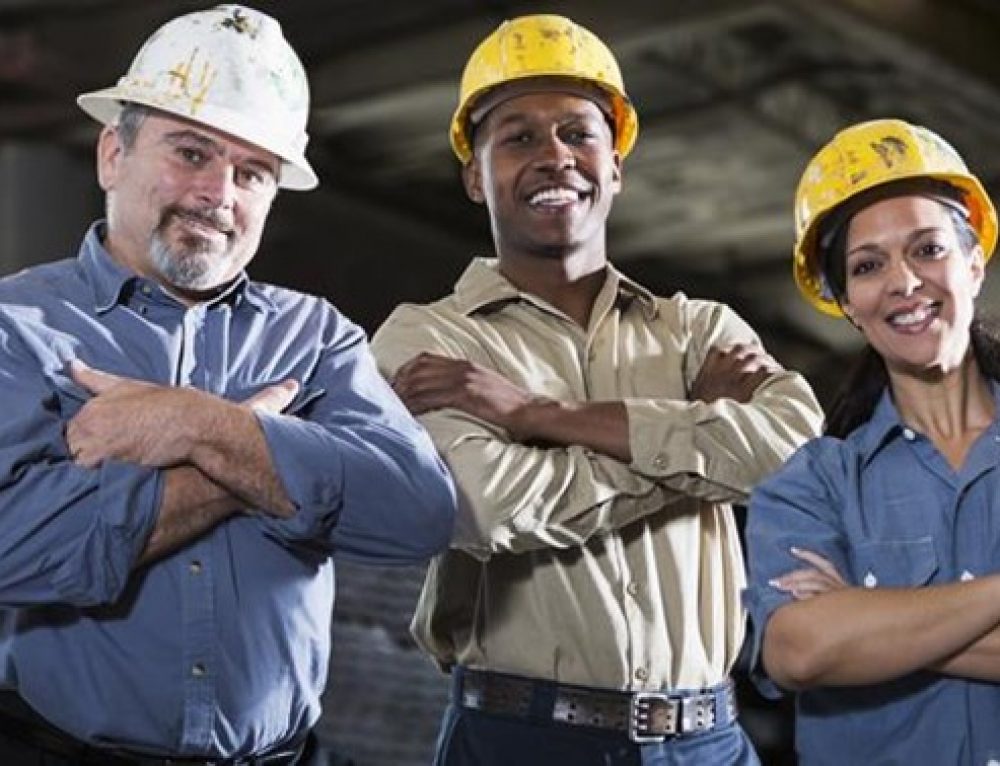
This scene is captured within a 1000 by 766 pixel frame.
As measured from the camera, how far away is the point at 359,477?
307 cm

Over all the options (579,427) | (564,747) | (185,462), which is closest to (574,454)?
(579,427)

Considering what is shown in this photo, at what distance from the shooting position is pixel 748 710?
9203 millimetres

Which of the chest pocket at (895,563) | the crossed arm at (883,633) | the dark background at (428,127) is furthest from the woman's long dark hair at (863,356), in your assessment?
the dark background at (428,127)

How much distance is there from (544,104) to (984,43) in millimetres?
5638

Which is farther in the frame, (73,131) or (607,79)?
(73,131)

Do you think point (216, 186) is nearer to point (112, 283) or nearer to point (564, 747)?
point (112, 283)

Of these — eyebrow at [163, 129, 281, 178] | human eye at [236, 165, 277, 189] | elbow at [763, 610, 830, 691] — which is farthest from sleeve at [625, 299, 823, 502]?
eyebrow at [163, 129, 281, 178]

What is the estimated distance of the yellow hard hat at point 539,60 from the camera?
4.00 metres

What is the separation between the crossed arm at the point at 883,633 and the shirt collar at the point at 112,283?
1.06m

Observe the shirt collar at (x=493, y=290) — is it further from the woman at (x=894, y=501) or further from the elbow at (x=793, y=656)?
the elbow at (x=793, y=656)

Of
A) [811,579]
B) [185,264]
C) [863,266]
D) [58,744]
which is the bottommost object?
[58,744]

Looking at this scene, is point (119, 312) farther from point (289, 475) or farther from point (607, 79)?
point (607, 79)

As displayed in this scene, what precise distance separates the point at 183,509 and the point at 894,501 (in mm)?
1143

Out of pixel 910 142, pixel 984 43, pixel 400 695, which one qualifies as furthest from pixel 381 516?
pixel 984 43
